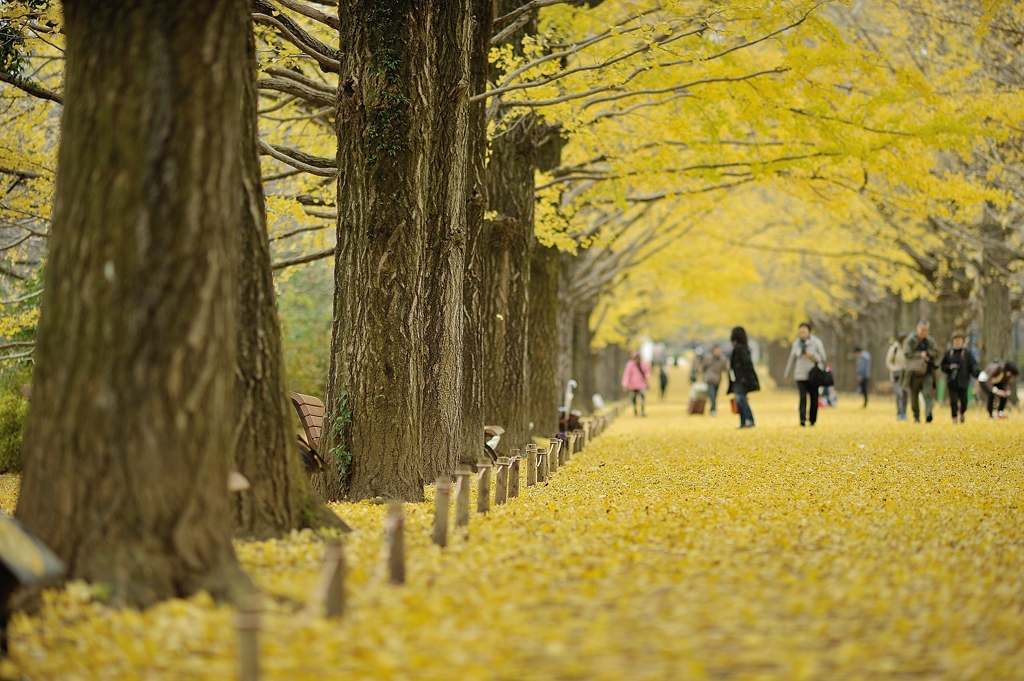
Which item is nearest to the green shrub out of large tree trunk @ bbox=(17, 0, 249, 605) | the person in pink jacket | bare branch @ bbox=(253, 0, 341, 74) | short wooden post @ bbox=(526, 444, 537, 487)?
bare branch @ bbox=(253, 0, 341, 74)

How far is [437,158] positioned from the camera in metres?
9.36

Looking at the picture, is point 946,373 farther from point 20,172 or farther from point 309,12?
point 20,172

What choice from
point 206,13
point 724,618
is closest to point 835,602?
point 724,618

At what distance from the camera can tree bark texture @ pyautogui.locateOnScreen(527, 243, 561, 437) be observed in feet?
55.3

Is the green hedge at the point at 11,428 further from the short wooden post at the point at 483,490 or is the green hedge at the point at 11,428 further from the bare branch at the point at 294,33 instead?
the short wooden post at the point at 483,490

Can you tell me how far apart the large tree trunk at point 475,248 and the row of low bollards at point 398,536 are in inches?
34.5

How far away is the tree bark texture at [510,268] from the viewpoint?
13.1 meters

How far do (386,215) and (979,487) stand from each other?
19.1ft

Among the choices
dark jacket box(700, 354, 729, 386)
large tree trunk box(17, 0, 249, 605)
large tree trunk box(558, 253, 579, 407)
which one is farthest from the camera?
dark jacket box(700, 354, 729, 386)

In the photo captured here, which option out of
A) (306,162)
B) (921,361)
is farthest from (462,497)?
(921,361)

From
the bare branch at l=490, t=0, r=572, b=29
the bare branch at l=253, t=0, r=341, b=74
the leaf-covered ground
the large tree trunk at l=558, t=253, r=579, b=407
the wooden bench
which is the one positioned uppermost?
the bare branch at l=490, t=0, r=572, b=29

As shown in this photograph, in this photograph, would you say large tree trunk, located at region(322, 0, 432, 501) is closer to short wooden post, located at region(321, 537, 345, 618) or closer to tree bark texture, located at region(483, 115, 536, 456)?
short wooden post, located at region(321, 537, 345, 618)

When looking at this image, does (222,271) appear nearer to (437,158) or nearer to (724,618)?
(724,618)

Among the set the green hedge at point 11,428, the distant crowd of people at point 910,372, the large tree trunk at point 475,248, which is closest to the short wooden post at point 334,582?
the large tree trunk at point 475,248
